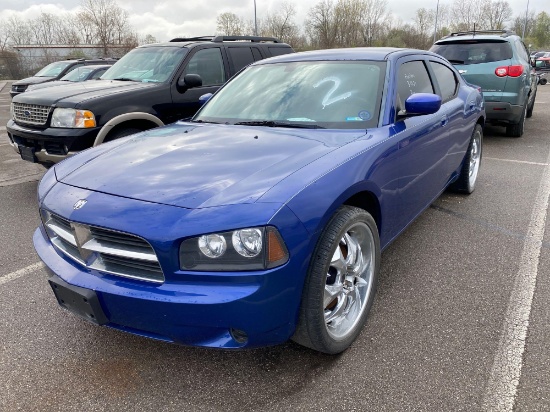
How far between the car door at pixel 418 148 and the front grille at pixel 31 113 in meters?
3.90

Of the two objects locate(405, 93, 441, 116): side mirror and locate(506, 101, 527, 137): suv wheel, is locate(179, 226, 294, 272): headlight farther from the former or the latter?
locate(506, 101, 527, 137): suv wheel

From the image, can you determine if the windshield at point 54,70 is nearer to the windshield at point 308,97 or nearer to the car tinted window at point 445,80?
Answer: the windshield at point 308,97

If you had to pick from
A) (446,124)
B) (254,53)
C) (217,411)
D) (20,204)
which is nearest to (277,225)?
(217,411)

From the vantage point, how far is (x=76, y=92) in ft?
17.4

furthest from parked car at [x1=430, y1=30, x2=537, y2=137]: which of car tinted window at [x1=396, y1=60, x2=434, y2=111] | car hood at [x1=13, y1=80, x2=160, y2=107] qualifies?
car hood at [x1=13, y1=80, x2=160, y2=107]

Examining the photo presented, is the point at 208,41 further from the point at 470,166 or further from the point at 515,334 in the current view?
the point at 515,334

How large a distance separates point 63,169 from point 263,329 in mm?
1586

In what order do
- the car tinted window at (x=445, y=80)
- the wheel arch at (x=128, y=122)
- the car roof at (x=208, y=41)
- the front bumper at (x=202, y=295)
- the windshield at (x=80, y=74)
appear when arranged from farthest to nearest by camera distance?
the windshield at (x=80, y=74), the car roof at (x=208, y=41), the wheel arch at (x=128, y=122), the car tinted window at (x=445, y=80), the front bumper at (x=202, y=295)

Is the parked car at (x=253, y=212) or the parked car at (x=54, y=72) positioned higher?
the parked car at (x=253, y=212)

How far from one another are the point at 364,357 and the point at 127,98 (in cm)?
415

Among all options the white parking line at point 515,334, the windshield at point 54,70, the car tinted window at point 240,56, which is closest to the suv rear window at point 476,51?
the car tinted window at point 240,56

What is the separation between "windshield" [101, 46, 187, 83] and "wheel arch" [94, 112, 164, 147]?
65 cm

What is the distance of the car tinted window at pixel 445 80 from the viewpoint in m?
4.15

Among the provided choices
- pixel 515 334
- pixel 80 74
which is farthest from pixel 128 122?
pixel 80 74
